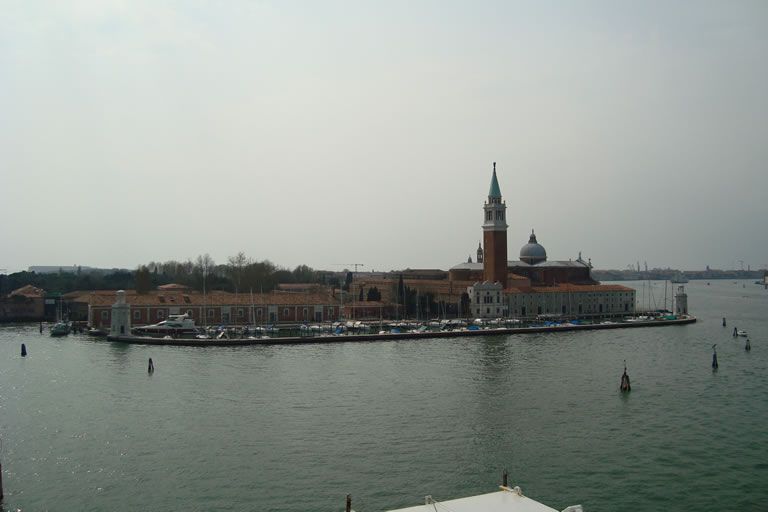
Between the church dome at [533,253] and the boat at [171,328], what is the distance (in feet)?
107

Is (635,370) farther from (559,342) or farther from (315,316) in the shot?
(315,316)

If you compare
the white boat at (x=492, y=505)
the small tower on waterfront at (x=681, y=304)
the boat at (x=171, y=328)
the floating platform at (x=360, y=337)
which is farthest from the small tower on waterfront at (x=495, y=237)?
the white boat at (x=492, y=505)

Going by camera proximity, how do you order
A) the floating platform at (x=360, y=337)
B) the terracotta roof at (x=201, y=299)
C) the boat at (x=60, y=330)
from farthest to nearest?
the terracotta roof at (x=201, y=299), the boat at (x=60, y=330), the floating platform at (x=360, y=337)

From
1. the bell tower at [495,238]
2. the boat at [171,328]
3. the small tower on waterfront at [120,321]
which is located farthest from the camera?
the bell tower at [495,238]

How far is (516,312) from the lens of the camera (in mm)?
46094

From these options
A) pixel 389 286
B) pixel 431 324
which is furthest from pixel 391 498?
pixel 389 286

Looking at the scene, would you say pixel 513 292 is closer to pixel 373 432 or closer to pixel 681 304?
pixel 681 304

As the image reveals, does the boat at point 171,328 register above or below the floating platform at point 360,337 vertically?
above

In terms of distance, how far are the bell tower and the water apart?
72.5 ft

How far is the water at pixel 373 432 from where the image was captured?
1055cm

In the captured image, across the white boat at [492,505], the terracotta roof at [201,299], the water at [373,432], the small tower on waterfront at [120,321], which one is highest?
the terracotta roof at [201,299]

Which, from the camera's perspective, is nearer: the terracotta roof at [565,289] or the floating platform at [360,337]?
the floating platform at [360,337]

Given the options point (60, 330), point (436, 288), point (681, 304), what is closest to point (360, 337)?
point (60, 330)

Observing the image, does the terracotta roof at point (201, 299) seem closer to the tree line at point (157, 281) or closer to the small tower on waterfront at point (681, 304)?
the tree line at point (157, 281)
